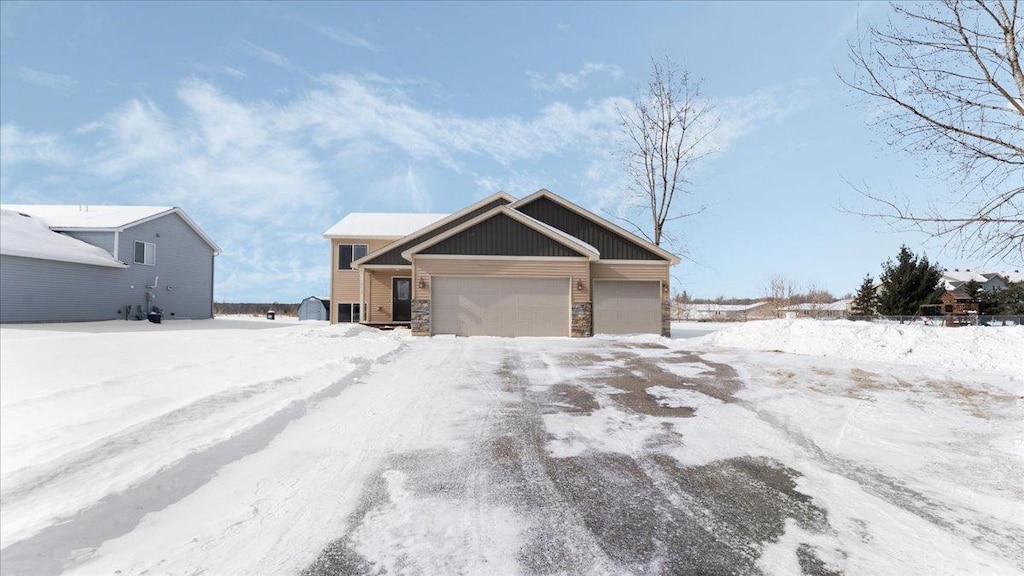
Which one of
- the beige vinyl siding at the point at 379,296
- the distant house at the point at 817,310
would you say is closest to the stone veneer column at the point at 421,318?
the beige vinyl siding at the point at 379,296

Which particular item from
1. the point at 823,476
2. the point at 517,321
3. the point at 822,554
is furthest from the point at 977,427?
the point at 517,321

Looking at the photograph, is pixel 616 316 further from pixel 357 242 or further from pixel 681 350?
pixel 357 242

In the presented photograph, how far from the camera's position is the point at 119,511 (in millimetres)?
2697

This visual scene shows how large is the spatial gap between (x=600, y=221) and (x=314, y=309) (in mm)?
21851

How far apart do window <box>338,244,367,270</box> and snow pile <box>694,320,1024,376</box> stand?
17.1 m

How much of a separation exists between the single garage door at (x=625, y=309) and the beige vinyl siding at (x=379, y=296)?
941cm

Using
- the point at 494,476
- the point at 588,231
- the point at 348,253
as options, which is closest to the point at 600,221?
the point at 588,231

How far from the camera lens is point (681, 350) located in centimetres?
1166

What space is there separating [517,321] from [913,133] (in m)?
10.7

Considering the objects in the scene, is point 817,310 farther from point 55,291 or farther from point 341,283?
point 55,291

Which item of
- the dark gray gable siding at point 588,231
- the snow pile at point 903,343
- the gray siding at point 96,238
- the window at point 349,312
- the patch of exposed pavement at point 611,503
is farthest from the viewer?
the window at point 349,312

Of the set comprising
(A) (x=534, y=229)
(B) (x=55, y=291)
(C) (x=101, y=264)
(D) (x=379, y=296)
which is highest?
(A) (x=534, y=229)

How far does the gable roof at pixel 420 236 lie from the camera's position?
17.7m

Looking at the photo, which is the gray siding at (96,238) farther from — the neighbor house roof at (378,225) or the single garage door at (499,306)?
the single garage door at (499,306)
